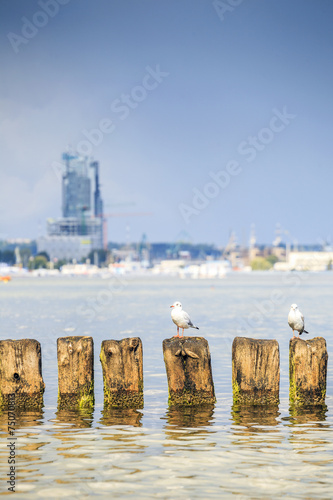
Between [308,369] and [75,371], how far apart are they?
4334 millimetres

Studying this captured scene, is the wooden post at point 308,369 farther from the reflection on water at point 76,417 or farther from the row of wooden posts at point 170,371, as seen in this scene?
the reflection on water at point 76,417

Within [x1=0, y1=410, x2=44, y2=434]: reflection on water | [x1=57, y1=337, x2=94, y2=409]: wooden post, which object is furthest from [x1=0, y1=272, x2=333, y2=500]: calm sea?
[x1=57, y1=337, x2=94, y2=409]: wooden post

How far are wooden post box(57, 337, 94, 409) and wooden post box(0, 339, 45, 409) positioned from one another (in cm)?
43

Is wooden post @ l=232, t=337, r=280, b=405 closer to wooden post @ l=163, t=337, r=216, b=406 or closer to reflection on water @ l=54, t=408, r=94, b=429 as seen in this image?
wooden post @ l=163, t=337, r=216, b=406

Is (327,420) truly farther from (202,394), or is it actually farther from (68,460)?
(68,460)

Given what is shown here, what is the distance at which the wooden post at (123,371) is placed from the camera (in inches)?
570

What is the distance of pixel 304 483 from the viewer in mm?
10789

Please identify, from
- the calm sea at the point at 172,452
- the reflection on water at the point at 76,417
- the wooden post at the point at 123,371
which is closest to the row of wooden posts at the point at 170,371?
the wooden post at the point at 123,371

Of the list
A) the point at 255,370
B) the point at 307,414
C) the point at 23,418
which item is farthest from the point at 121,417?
the point at 307,414

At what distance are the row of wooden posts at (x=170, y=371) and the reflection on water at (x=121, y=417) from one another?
6.4 inches

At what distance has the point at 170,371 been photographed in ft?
48.8

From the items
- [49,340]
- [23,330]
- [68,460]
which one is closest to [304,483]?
[68,460]

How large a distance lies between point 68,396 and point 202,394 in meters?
2.56

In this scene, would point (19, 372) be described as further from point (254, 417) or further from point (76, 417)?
point (254, 417)
